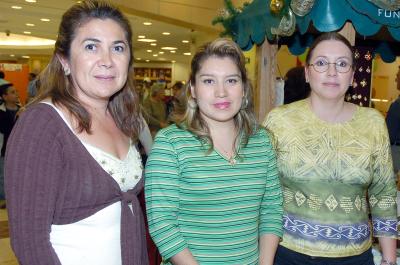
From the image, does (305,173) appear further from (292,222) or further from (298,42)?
(298,42)

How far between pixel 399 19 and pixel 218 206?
1.84m

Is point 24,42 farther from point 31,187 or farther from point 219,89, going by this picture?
point 31,187

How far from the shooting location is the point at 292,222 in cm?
193

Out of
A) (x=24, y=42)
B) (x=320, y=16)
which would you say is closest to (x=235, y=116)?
(x=320, y=16)

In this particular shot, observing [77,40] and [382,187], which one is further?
[382,187]

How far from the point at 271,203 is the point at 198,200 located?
376 mm

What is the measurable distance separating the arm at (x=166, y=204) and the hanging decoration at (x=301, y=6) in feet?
4.98

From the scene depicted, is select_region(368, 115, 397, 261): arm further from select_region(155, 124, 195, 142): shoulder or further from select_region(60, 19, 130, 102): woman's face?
select_region(60, 19, 130, 102): woman's face

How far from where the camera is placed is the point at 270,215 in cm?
189

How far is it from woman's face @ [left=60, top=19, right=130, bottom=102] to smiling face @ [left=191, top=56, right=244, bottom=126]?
319 millimetres

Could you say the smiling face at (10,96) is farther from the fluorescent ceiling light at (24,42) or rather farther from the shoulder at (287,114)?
the fluorescent ceiling light at (24,42)

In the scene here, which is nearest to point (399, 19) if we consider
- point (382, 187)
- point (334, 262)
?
point (382, 187)

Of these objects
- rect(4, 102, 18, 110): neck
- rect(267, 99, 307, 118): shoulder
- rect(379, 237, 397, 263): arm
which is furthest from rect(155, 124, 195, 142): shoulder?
rect(4, 102, 18, 110): neck

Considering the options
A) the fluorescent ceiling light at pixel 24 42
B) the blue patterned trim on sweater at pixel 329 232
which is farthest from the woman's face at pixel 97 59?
the fluorescent ceiling light at pixel 24 42
